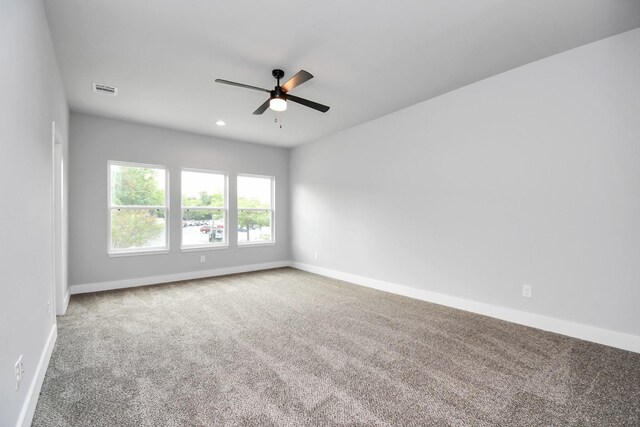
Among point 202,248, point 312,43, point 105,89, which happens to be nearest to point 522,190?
point 312,43

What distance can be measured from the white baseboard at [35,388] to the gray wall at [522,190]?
13.1ft

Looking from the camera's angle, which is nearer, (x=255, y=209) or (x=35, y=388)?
(x=35, y=388)

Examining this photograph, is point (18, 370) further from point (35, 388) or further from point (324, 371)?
point (324, 371)

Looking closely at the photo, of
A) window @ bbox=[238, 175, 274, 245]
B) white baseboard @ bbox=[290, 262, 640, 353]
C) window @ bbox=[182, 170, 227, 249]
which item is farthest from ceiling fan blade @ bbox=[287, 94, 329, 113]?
window @ bbox=[238, 175, 274, 245]

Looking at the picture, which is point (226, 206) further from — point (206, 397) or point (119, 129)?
point (206, 397)

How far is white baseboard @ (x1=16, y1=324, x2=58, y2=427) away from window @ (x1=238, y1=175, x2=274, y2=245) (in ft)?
12.6

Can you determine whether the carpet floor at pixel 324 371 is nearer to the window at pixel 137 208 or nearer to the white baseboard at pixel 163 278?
the white baseboard at pixel 163 278

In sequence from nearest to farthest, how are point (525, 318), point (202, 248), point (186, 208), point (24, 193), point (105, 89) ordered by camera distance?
point (24, 193) → point (525, 318) → point (105, 89) → point (186, 208) → point (202, 248)

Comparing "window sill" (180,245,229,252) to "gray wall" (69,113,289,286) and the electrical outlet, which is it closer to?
"gray wall" (69,113,289,286)

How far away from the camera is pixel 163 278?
5.26 meters

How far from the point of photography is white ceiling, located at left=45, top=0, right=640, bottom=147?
7.59 ft

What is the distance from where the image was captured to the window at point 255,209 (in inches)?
247

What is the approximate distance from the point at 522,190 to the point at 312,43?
2683mm

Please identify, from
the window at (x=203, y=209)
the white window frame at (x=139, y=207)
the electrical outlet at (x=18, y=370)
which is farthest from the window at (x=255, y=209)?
the electrical outlet at (x=18, y=370)
